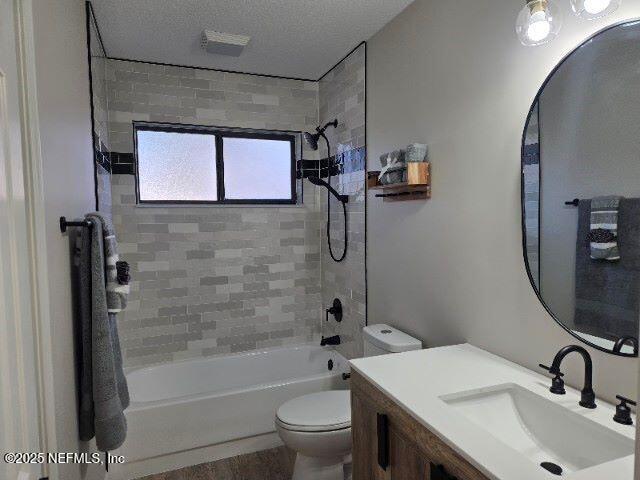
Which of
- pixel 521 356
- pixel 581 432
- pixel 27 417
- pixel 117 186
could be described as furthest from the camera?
pixel 117 186

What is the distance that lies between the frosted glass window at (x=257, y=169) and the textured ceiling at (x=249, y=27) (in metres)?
0.64

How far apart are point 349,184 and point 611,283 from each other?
6.08 ft

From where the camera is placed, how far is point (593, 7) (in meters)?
1.16

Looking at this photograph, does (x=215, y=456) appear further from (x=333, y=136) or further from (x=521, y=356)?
(x=333, y=136)

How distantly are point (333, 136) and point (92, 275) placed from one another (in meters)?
2.10

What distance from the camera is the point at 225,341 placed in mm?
3150

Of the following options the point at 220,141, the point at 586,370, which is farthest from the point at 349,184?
the point at 586,370

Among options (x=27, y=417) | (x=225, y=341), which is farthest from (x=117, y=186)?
(x=27, y=417)

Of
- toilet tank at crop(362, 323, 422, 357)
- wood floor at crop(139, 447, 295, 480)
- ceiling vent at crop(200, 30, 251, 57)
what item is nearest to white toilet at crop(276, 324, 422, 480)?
toilet tank at crop(362, 323, 422, 357)

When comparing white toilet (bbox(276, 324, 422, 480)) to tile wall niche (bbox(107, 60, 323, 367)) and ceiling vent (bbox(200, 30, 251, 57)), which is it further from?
ceiling vent (bbox(200, 30, 251, 57))

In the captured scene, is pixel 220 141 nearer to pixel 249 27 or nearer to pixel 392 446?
pixel 249 27

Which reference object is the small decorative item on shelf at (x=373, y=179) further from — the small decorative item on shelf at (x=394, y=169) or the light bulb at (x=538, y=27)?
the light bulb at (x=538, y=27)

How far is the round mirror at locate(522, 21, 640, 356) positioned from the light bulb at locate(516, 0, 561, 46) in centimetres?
13

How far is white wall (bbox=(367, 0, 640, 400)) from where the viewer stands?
1452 mm
